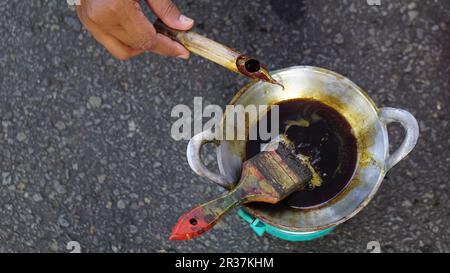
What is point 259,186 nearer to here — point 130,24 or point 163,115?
point 130,24

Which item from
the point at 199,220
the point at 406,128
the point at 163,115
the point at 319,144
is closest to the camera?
the point at 199,220

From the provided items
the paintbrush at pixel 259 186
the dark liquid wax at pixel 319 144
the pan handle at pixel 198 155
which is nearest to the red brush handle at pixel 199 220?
the paintbrush at pixel 259 186

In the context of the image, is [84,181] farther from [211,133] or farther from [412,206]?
[412,206]

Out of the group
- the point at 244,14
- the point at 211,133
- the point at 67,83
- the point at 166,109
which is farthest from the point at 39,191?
the point at 244,14

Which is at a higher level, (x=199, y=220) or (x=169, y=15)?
(x=169, y=15)

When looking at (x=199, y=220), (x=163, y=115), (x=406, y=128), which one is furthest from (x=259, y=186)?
(x=163, y=115)

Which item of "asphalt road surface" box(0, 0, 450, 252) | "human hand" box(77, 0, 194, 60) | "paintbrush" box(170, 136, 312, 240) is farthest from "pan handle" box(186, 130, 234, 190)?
"asphalt road surface" box(0, 0, 450, 252)

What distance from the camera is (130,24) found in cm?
135

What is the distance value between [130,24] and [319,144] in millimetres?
640

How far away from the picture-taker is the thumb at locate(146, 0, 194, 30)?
4.60ft

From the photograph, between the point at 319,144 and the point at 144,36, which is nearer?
the point at 144,36

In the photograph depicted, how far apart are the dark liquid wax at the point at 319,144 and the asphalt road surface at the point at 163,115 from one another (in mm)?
316

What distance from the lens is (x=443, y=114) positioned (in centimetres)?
185

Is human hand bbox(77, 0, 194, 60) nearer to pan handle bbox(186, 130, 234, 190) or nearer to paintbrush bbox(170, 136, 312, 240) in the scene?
pan handle bbox(186, 130, 234, 190)
